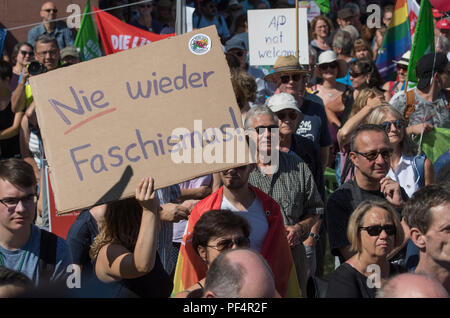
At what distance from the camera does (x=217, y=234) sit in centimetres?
340

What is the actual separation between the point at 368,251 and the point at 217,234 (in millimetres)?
738

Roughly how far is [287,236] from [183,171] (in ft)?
3.66

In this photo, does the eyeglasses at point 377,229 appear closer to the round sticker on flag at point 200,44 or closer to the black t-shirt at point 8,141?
the round sticker on flag at point 200,44

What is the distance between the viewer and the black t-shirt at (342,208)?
407 cm

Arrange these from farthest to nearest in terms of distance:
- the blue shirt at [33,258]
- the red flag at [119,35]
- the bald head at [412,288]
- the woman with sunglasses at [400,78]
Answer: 1. the red flag at [119,35]
2. the woman with sunglasses at [400,78]
3. the blue shirt at [33,258]
4. the bald head at [412,288]

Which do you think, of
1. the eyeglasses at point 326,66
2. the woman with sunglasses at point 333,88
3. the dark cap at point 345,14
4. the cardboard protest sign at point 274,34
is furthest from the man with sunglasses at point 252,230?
the dark cap at point 345,14

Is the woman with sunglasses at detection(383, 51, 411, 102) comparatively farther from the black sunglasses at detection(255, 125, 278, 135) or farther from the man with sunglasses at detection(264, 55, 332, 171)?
the black sunglasses at detection(255, 125, 278, 135)

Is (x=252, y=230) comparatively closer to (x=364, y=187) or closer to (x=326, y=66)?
(x=364, y=187)

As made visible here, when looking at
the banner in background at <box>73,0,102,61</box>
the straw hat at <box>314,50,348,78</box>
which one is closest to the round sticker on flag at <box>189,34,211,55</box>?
the straw hat at <box>314,50,348,78</box>

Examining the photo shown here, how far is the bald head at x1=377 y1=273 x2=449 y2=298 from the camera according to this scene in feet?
7.64

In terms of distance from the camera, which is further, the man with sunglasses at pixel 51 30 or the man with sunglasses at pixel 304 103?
the man with sunglasses at pixel 51 30

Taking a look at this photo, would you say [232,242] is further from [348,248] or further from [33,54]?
[33,54]

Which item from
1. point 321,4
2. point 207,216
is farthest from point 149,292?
point 321,4

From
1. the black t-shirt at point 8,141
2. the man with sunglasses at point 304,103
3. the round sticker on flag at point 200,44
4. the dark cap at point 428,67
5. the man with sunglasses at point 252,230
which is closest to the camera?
the round sticker on flag at point 200,44
